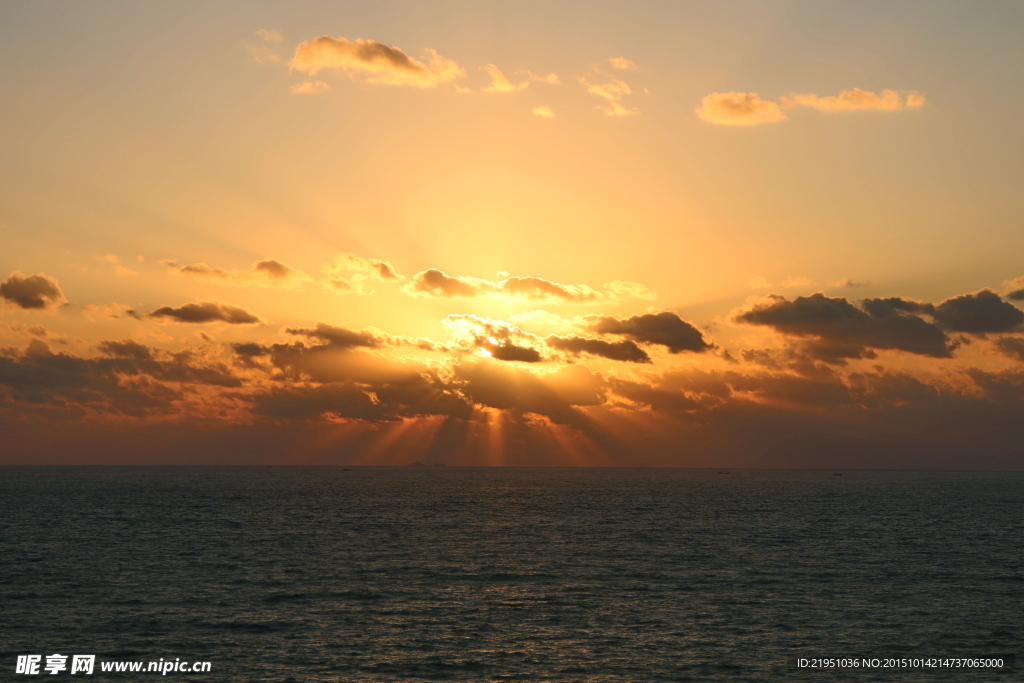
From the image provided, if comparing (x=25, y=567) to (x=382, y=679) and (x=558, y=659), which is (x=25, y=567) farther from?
(x=558, y=659)

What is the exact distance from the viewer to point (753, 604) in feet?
222

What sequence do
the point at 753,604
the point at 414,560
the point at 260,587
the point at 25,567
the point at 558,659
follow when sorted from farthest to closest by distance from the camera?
1. the point at 414,560
2. the point at 25,567
3. the point at 260,587
4. the point at 753,604
5. the point at 558,659

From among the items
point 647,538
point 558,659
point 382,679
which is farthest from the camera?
point 647,538

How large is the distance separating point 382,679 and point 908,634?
39.2 meters

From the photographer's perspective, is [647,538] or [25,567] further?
[647,538]

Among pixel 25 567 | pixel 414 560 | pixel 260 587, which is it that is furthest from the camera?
pixel 414 560

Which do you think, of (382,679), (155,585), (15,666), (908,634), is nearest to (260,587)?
(155,585)

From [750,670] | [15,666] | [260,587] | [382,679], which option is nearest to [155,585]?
[260,587]

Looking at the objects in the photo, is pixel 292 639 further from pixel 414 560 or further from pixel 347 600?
pixel 414 560

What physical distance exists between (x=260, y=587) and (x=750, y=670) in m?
46.4

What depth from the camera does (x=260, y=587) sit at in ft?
243

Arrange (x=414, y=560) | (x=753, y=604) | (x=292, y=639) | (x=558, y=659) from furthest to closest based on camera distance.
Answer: (x=414, y=560) < (x=753, y=604) < (x=292, y=639) < (x=558, y=659)

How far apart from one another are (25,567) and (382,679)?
193 feet

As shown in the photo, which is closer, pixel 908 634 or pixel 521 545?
pixel 908 634
